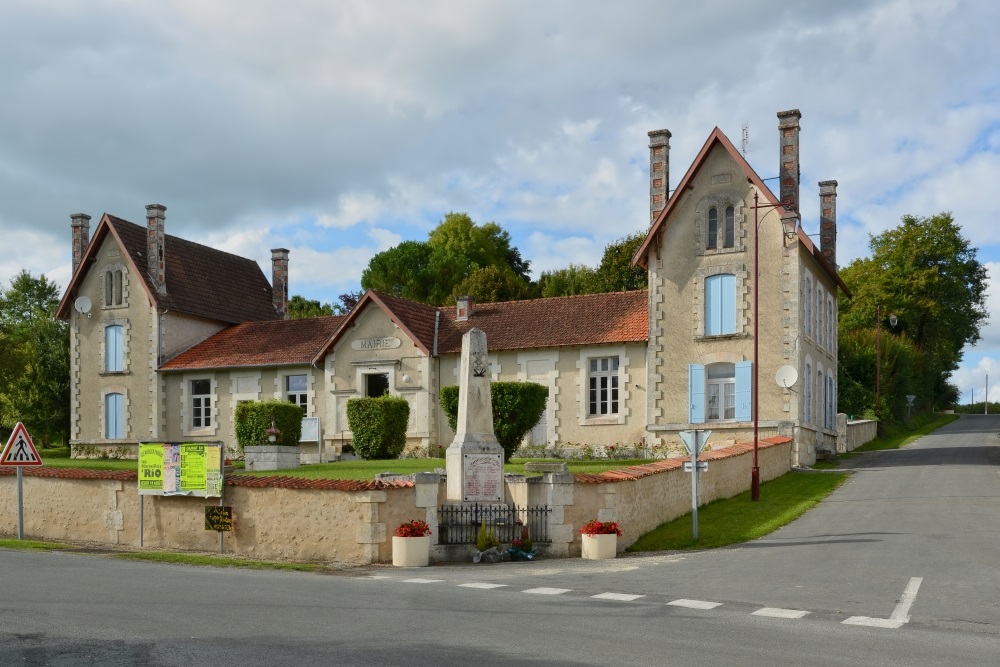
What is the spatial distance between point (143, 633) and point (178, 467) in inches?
401

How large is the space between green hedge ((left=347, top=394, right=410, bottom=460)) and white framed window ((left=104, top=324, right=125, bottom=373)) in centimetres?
1244

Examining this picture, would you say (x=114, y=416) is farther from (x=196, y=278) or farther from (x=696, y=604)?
(x=696, y=604)

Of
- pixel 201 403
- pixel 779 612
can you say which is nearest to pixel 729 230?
pixel 201 403

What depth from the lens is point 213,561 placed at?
17141 mm

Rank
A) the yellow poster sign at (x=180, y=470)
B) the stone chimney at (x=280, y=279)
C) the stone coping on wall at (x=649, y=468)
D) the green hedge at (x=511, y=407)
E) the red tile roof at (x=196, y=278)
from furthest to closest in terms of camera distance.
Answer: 1. the stone chimney at (x=280, y=279)
2. the red tile roof at (x=196, y=278)
3. the green hedge at (x=511, y=407)
4. the yellow poster sign at (x=180, y=470)
5. the stone coping on wall at (x=649, y=468)

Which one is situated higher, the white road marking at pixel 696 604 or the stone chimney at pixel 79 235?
the stone chimney at pixel 79 235

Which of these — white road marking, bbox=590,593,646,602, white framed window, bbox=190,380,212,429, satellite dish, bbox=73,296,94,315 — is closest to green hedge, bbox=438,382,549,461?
white framed window, bbox=190,380,212,429

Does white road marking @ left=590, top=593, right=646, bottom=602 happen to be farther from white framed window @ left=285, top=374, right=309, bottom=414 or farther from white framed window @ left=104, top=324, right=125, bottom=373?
white framed window @ left=104, top=324, right=125, bottom=373

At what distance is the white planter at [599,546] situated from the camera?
17.4 meters

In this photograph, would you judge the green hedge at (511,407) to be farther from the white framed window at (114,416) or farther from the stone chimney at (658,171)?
the white framed window at (114,416)

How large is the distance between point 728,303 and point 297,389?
595 inches

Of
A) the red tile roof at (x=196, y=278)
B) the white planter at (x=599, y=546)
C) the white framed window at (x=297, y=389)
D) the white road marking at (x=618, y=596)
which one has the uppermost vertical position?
the red tile roof at (x=196, y=278)

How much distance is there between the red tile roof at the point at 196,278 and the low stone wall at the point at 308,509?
59.7 ft

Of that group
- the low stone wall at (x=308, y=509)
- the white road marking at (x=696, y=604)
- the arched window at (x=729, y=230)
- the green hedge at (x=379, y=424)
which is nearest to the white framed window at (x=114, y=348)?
the green hedge at (x=379, y=424)
